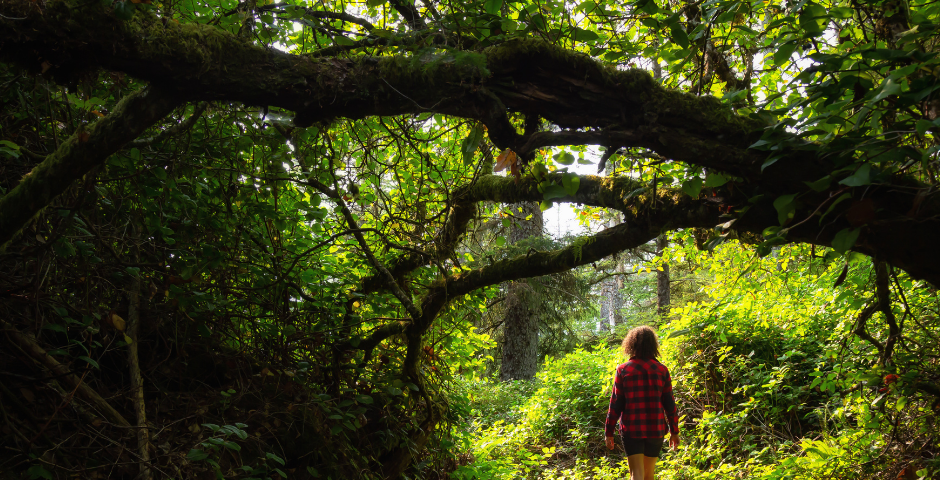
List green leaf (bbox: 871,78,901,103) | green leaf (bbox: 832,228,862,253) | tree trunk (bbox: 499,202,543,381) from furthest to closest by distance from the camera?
tree trunk (bbox: 499,202,543,381), green leaf (bbox: 832,228,862,253), green leaf (bbox: 871,78,901,103)

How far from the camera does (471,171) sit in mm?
4984

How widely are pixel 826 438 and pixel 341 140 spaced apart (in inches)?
224

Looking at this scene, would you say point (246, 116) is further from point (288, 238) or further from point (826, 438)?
point (826, 438)

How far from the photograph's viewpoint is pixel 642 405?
5.22 metres

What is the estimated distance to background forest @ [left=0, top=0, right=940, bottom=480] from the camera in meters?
2.10

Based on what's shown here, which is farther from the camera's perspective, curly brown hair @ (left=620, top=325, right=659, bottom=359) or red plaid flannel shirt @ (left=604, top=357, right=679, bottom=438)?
curly brown hair @ (left=620, top=325, right=659, bottom=359)

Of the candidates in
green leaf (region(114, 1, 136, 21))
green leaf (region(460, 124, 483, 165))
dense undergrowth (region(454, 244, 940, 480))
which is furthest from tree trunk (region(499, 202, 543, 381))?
green leaf (region(114, 1, 136, 21))

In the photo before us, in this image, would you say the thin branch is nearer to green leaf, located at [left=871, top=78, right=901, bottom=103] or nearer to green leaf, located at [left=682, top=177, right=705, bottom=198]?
green leaf, located at [left=682, top=177, right=705, bottom=198]

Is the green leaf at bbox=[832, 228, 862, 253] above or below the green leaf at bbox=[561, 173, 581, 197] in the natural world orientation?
below

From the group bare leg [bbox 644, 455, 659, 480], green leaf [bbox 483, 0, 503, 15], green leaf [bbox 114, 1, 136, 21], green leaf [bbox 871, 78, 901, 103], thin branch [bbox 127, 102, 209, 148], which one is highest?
green leaf [bbox 483, 0, 503, 15]

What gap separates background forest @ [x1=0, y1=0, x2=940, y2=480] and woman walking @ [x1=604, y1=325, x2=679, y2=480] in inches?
45.4

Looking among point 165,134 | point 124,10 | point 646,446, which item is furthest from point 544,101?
point 646,446

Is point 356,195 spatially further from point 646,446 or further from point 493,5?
point 646,446

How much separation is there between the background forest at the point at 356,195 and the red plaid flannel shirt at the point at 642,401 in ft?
3.84
